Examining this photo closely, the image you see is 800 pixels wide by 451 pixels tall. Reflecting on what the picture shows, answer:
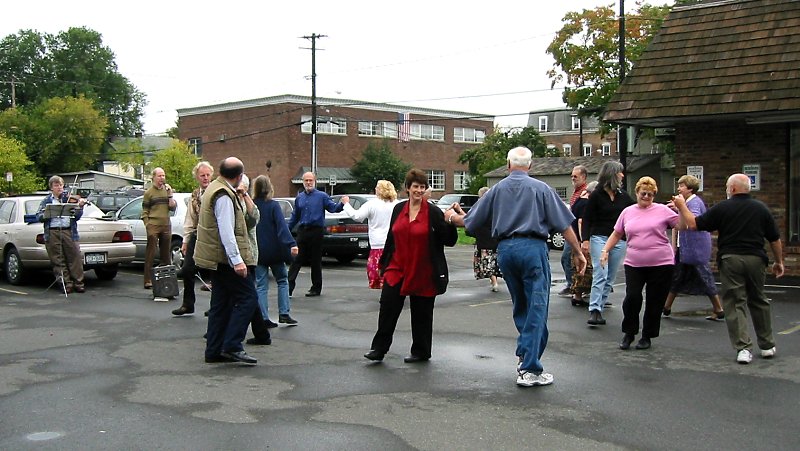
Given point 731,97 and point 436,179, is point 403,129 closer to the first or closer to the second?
point 436,179

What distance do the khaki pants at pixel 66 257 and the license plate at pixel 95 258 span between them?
1.61 feet

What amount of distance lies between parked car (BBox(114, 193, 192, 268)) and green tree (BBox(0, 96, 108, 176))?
5203cm

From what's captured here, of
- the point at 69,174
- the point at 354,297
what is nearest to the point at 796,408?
the point at 354,297

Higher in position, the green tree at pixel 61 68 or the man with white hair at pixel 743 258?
the green tree at pixel 61 68

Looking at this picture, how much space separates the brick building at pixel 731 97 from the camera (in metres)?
14.3

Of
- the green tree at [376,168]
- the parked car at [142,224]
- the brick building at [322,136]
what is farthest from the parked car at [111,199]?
the green tree at [376,168]

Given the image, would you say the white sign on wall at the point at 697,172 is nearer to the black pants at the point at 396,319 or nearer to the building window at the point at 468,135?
the black pants at the point at 396,319

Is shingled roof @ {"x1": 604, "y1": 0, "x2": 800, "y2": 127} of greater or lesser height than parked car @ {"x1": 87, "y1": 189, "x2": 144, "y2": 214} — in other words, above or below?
above

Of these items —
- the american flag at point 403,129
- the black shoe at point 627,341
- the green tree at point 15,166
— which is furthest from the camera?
the american flag at point 403,129

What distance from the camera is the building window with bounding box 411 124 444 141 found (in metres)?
65.1

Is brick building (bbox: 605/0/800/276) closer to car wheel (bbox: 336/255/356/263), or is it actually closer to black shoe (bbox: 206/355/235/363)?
car wheel (bbox: 336/255/356/263)

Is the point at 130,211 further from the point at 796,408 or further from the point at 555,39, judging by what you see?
the point at 555,39

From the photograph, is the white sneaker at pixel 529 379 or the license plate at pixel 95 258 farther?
the license plate at pixel 95 258

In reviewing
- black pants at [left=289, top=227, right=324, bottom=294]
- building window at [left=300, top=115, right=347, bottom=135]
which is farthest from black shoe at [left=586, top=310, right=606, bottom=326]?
building window at [left=300, top=115, right=347, bottom=135]
